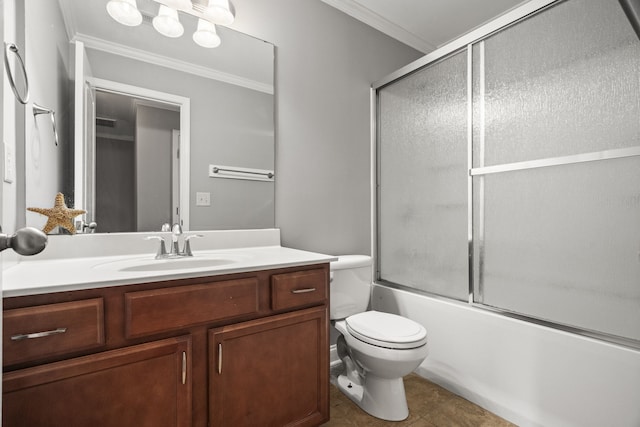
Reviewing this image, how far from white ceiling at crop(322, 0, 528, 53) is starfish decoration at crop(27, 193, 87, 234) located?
1852 mm

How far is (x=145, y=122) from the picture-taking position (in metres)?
1.52

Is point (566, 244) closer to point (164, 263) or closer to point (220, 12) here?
point (164, 263)

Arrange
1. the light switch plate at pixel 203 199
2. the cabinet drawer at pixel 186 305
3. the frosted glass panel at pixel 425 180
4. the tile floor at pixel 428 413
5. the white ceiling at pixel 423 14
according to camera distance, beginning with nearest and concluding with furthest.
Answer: the cabinet drawer at pixel 186 305, the tile floor at pixel 428 413, the light switch plate at pixel 203 199, the frosted glass panel at pixel 425 180, the white ceiling at pixel 423 14

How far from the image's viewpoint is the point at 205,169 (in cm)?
167

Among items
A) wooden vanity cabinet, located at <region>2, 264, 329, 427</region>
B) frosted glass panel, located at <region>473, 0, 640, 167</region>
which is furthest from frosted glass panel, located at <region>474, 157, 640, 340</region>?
wooden vanity cabinet, located at <region>2, 264, 329, 427</region>

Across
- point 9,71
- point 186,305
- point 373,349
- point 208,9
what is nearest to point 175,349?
point 186,305

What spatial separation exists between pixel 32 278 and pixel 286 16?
1795mm

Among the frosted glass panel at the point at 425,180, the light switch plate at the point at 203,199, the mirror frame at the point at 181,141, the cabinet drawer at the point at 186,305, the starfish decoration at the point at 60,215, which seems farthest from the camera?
the frosted glass panel at the point at 425,180

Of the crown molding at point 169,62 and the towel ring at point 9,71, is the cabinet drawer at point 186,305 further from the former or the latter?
the crown molding at point 169,62

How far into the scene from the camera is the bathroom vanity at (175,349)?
86 centimetres

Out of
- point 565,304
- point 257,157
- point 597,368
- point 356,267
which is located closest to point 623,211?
point 565,304

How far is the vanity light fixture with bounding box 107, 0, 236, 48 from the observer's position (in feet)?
4.81

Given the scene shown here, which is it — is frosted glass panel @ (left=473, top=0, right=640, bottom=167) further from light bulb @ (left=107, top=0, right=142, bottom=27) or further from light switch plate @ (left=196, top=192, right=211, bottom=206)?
light bulb @ (left=107, top=0, right=142, bottom=27)

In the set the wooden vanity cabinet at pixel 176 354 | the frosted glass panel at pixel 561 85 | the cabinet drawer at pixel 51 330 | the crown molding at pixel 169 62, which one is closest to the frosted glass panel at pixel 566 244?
the frosted glass panel at pixel 561 85
